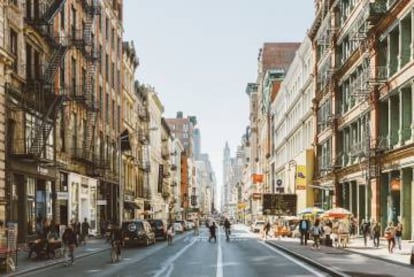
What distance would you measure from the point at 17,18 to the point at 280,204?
37161mm

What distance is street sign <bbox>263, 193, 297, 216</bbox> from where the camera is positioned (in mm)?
69625

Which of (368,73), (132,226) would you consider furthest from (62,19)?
(368,73)

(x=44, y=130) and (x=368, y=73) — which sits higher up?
(x=368, y=73)

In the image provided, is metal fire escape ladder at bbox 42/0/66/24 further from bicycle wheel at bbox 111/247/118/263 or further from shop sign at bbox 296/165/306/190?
shop sign at bbox 296/165/306/190

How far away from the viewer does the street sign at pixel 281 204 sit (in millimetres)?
69625

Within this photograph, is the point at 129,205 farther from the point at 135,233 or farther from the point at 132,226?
the point at 135,233

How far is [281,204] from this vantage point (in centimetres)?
7006

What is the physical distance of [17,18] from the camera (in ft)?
127

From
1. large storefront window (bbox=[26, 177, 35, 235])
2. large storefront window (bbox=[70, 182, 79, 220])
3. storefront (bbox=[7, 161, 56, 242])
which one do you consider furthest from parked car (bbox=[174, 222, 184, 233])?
large storefront window (bbox=[26, 177, 35, 235])

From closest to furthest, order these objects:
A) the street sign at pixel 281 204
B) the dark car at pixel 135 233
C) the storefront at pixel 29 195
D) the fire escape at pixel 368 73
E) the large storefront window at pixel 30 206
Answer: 1. the storefront at pixel 29 195
2. the large storefront window at pixel 30 206
3. the fire escape at pixel 368 73
4. the dark car at pixel 135 233
5. the street sign at pixel 281 204

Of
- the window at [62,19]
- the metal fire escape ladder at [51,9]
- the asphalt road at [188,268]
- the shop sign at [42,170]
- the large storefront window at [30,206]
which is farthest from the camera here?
the window at [62,19]

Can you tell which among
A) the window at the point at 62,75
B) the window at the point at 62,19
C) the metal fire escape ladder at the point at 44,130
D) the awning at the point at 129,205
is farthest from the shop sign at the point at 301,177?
the metal fire escape ladder at the point at 44,130

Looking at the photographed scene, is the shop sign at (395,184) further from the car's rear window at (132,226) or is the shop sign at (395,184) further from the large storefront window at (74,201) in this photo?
the large storefront window at (74,201)

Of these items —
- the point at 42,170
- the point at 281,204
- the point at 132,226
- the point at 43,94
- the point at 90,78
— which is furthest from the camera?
the point at 281,204
